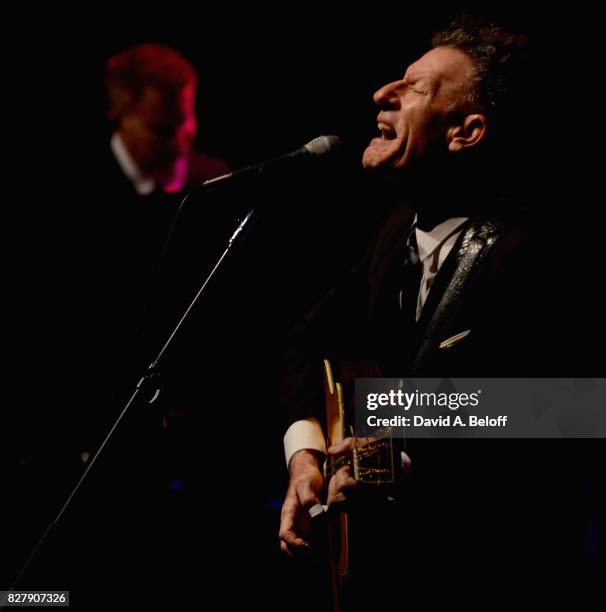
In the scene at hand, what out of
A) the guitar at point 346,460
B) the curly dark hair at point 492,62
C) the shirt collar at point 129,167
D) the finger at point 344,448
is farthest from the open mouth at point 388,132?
the shirt collar at point 129,167

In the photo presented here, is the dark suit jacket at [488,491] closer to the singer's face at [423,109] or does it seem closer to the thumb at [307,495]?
the thumb at [307,495]

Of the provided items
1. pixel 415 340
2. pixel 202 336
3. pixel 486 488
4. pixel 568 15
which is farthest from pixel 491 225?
pixel 202 336

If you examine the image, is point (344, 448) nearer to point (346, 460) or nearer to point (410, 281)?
point (346, 460)

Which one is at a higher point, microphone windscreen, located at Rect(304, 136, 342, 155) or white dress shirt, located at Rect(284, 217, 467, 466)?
microphone windscreen, located at Rect(304, 136, 342, 155)

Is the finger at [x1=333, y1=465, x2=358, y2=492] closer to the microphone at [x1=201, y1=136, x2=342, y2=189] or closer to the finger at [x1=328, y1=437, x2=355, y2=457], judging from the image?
the finger at [x1=328, y1=437, x2=355, y2=457]

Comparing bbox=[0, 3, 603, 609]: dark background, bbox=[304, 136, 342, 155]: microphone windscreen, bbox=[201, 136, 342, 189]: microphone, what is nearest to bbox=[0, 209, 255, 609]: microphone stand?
bbox=[201, 136, 342, 189]: microphone

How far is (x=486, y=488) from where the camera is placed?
1427 mm

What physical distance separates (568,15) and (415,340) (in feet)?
5.54

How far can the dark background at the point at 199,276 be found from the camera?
9.43ft

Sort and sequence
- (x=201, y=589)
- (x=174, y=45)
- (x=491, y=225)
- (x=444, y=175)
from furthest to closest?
(x=174, y=45) < (x=201, y=589) < (x=444, y=175) < (x=491, y=225)

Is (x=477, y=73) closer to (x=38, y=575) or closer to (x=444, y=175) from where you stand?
(x=444, y=175)

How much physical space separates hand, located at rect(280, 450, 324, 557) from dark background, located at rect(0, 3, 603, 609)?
1369mm

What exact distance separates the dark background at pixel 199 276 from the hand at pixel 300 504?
1369 mm

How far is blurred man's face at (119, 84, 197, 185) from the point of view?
3346mm
